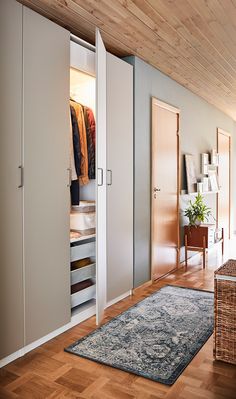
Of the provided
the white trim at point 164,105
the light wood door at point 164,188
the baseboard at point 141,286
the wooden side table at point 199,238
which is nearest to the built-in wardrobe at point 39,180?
the baseboard at point 141,286

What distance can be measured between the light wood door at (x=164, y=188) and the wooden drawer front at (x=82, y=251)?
43.9 inches

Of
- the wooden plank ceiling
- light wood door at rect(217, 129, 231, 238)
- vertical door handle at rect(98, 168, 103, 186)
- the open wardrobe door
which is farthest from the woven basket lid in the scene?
light wood door at rect(217, 129, 231, 238)

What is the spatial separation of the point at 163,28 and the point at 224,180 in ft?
15.6

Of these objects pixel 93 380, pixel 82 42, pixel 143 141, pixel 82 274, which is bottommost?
pixel 93 380

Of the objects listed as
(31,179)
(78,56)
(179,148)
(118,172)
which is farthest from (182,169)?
(31,179)

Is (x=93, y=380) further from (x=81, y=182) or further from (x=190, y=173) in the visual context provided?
(x=190, y=173)

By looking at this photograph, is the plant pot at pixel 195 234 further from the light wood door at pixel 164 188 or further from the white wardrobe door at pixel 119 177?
the white wardrobe door at pixel 119 177

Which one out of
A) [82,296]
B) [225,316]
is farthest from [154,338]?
[82,296]

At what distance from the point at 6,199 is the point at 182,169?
3224mm

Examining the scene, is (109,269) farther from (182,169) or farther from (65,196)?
(182,169)

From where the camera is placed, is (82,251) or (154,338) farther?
(82,251)

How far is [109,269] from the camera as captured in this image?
332 centimetres

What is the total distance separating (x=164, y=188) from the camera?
14.4 ft

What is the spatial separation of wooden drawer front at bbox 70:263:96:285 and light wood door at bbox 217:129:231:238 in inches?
163
